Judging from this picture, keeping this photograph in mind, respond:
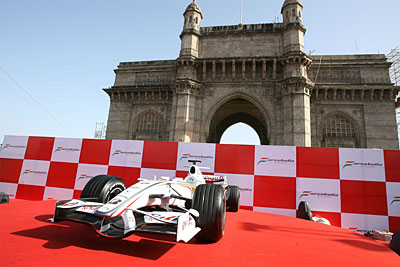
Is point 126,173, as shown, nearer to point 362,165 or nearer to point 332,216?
point 332,216

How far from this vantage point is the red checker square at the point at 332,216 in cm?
631

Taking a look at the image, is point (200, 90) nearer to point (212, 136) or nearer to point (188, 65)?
point (188, 65)

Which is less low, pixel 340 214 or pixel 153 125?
pixel 153 125

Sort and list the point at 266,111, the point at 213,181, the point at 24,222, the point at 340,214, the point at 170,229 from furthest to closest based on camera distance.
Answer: the point at 266,111
the point at 340,214
the point at 213,181
the point at 24,222
the point at 170,229

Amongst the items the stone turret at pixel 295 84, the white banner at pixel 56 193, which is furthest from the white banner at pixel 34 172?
the stone turret at pixel 295 84

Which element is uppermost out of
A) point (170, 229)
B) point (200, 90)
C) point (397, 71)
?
point (397, 71)

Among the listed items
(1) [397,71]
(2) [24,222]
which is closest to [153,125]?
(2) [24,222]

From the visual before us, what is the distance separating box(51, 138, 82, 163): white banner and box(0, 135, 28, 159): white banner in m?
1.27

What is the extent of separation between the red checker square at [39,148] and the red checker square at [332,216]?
30.8 feet

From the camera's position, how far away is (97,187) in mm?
4090

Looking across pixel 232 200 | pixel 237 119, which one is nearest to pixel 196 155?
pixel 232 200

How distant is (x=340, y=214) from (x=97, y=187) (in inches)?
267

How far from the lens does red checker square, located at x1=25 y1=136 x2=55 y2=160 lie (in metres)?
7.76

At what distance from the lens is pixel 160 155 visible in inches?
297
